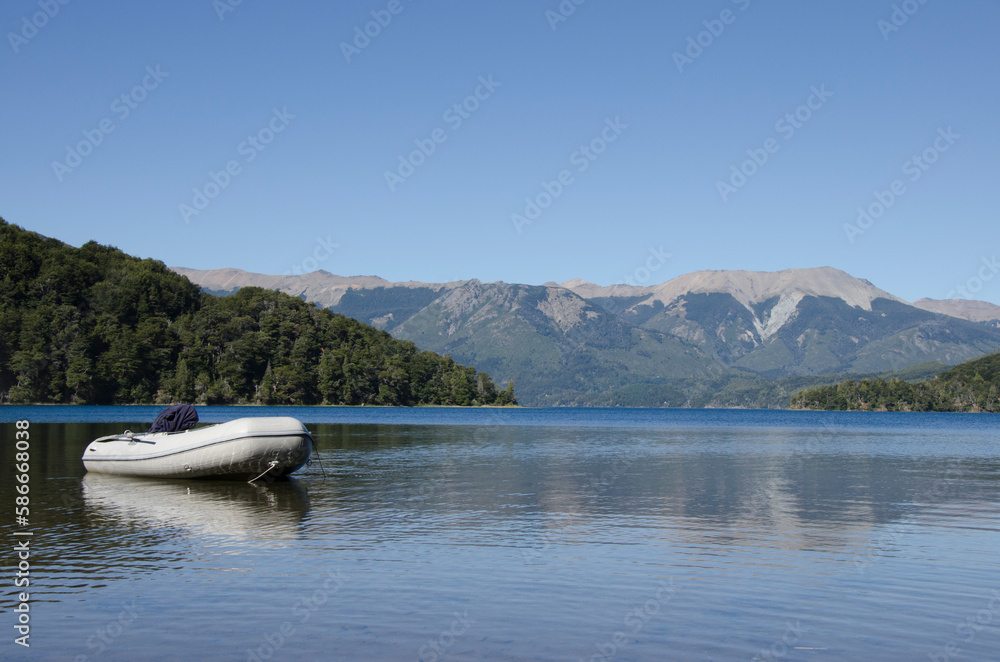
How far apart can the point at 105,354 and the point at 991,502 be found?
171 m

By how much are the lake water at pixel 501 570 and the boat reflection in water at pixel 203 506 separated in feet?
0.54

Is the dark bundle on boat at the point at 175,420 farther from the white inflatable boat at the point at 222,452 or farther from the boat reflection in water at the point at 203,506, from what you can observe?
the boat reflection in water at the point at 203,506

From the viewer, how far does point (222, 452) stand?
35.3m

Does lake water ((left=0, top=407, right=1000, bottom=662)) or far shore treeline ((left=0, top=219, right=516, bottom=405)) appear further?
far shore treeline ((left=0, top=219, right=516, bottom=405))

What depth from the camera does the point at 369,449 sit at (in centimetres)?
5959

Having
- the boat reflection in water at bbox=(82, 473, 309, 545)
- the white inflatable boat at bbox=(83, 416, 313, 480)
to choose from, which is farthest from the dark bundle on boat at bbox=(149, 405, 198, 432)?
the boat reflection in water at bbox=(82, 473, 309, 545)

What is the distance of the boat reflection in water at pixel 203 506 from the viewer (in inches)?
957

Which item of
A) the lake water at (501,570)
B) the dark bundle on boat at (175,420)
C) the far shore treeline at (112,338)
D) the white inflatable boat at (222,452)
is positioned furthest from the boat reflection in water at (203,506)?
the far shore treeline at (112,338)

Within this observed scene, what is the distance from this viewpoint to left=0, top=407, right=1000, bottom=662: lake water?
13633mm

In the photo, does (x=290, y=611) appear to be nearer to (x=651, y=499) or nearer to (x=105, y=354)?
(x=651, y=499)

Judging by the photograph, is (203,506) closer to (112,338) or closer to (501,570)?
(501,570)

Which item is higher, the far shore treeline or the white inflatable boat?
the far shore treeline

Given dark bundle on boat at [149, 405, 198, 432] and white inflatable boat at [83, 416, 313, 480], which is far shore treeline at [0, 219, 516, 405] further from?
white inflatable boat at [83, 416, 313, 480]

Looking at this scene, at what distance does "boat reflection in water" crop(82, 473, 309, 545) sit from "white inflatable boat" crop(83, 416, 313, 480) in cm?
51
